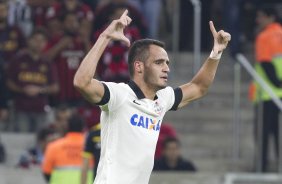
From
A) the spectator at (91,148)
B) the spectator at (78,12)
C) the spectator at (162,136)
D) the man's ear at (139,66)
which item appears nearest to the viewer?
the man's ear at (139,66)

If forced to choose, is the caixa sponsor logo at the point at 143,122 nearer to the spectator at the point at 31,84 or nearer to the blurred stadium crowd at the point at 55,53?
the blurred stadium crowd at the point at 55,53

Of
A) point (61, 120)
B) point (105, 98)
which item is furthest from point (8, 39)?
point (105, 98)

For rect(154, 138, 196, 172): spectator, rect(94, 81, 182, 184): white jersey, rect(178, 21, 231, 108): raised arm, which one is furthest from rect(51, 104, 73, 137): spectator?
rect(94, 81, 182, 184): white jersey

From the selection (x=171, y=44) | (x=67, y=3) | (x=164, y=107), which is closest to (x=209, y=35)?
(x=171, y=44)

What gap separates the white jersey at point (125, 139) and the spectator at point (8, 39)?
25.3 ft

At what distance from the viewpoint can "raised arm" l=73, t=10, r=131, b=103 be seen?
902cm

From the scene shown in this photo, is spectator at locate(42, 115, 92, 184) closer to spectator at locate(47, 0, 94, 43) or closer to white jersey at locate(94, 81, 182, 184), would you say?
spectator at locate(47, 0, 94, 43)

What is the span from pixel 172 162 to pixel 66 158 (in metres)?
1.48

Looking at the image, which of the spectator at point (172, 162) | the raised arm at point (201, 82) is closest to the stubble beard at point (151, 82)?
the raised arm at point (201, 82)

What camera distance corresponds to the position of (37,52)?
652 inches

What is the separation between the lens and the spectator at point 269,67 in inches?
596

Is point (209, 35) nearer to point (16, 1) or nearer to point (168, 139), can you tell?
point (16, 1)

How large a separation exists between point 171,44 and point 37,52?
267cm

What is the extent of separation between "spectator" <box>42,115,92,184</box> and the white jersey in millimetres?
4770
